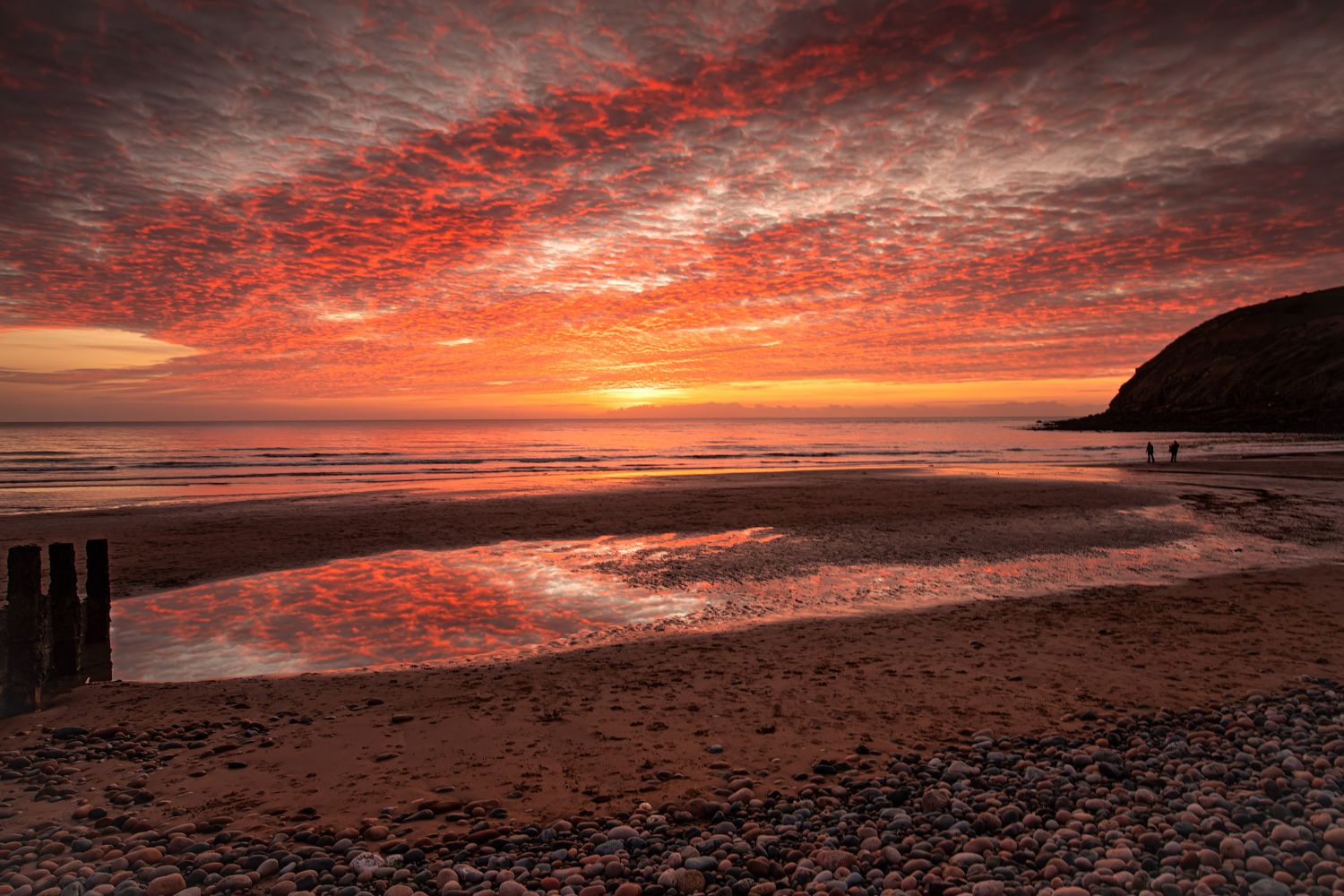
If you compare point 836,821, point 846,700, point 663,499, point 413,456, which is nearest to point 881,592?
point 846,700

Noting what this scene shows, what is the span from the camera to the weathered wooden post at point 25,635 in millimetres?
7988

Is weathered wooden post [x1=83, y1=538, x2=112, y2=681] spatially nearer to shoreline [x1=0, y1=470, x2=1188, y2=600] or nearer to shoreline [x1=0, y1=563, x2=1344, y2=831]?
shoreline [x1=0, y1=563, x2=1344, y2=831]

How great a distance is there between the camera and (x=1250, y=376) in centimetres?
12050

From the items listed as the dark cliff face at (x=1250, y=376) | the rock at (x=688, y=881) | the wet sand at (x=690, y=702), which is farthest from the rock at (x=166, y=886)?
the dark cliff face at (x=1250, y=376)

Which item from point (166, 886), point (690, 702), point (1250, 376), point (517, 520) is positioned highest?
point (1250, 376)

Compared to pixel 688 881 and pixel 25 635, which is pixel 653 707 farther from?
pixel 25 635

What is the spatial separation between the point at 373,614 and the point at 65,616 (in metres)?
4.29

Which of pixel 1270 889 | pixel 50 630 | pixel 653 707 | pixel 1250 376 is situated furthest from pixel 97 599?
pixel 1250 376

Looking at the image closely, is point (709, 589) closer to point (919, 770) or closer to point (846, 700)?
point (846, 700)

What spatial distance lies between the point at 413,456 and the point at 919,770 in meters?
65.5

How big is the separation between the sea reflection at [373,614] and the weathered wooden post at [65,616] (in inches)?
26.5

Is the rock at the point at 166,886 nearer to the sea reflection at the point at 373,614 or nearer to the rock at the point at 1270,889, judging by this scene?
the sea reflection at the point at 373,614

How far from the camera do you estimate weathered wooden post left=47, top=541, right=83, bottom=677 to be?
8.95 m

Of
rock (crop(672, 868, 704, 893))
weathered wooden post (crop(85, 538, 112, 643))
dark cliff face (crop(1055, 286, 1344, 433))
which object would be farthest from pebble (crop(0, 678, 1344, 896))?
dark cliff face (crop(1055, 286, 1344, 433))
